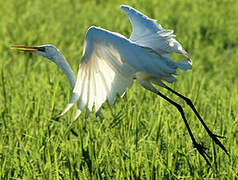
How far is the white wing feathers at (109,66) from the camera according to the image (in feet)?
10.1

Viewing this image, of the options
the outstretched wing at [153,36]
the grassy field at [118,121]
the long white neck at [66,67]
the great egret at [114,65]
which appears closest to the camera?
the great egret at [114,65]

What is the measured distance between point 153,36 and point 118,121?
2.45 feet

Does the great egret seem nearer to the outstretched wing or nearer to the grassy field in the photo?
the outstretched wing

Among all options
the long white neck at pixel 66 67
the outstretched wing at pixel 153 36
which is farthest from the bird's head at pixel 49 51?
the outstretched wing at pixel 153 36

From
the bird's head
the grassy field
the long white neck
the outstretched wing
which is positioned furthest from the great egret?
the bird's head

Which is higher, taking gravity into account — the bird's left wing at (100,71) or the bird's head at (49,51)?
the bird's head at (49,51)

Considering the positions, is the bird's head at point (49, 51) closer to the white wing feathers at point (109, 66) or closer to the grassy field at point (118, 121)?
the grassy field at point (118, 121)

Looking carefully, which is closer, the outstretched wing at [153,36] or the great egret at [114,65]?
the great egret at [114,65]

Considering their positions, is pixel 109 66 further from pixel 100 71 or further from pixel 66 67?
pixel 66 67

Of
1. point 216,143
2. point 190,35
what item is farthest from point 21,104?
point 190,35

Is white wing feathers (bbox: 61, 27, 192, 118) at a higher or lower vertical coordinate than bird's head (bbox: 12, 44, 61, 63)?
lower

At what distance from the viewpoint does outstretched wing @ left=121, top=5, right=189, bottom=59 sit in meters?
3.43

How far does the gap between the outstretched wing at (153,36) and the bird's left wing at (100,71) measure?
0.35 metres

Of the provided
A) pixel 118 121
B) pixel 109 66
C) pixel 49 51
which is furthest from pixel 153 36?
pixel 49 51
